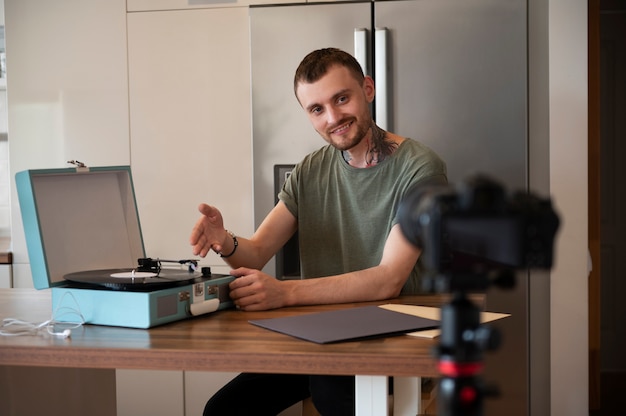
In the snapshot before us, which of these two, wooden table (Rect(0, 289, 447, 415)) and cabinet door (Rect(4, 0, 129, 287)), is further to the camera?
cabinet door (Rect(4, 0, 129, 287))

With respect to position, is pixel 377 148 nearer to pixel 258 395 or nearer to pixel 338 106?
pixel 338 106

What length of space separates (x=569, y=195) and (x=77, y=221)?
5.46 feet

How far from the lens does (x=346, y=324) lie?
1.32 metres

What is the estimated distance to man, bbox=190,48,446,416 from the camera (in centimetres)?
186

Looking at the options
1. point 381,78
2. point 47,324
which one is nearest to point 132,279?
point 47,324

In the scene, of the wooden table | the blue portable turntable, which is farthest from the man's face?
the wooden table

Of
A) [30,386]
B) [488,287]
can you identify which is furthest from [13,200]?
[488,287]

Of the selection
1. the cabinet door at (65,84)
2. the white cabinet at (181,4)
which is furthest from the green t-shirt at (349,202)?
the cabinet door at (65,84)

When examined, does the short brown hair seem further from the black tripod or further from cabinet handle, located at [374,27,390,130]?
the black tripod

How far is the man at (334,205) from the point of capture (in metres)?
1.86

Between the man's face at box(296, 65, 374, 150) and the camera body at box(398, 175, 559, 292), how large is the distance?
1.34m

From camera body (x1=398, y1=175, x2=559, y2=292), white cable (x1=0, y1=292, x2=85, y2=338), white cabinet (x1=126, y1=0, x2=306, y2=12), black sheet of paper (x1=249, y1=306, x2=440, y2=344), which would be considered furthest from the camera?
white cabinet (x1=126, y1=0, x2=306, y2=12)

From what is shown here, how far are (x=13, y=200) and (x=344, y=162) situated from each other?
1604 millimetres

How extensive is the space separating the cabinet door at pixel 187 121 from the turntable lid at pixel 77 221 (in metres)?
1.12
